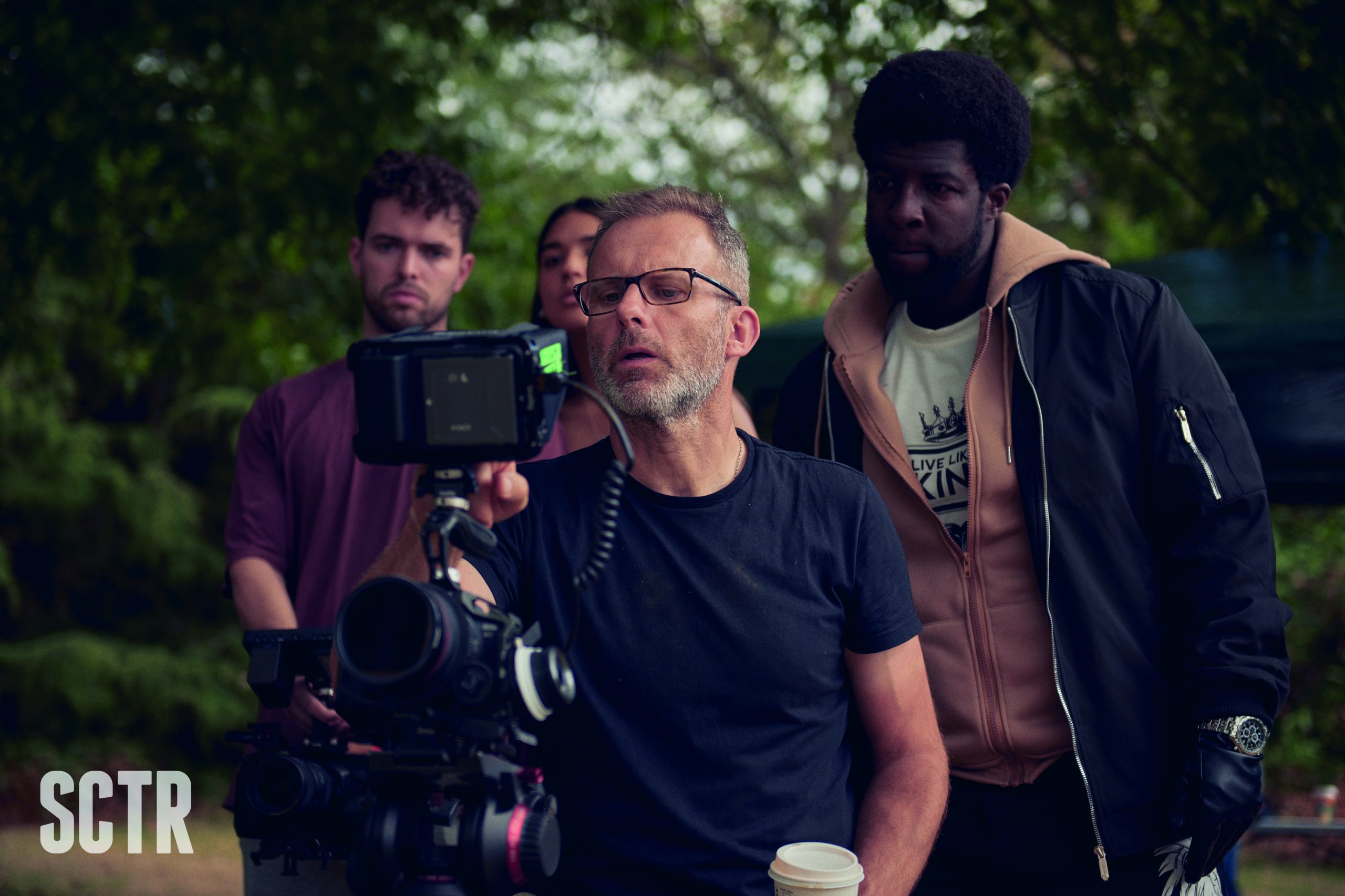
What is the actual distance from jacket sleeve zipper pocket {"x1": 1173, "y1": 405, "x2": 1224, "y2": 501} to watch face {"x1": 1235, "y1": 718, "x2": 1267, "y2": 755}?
43 cm

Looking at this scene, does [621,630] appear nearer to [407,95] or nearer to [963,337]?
[963,337]

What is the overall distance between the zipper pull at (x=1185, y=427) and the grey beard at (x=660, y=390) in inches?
37.3

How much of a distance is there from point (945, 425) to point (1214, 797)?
0.94 metres

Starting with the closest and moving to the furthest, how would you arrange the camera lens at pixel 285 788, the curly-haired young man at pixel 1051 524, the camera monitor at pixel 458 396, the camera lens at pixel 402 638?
the camera lens at pixel 402 638
the camera monitor at pixel 458 396
the camera lens at pixel 285 788
the curly-haired young man at pixel 1051 524

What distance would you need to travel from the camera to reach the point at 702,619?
2260 mm

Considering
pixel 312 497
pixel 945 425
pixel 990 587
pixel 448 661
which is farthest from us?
pixel 312 497

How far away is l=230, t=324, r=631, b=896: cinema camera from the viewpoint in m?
1.62

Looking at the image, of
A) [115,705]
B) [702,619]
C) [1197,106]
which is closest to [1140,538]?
[702,619]

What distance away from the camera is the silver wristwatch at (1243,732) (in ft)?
7.55

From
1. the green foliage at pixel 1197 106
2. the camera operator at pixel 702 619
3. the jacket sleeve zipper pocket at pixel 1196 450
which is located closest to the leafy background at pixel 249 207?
the green foliage at pixel 1197 106

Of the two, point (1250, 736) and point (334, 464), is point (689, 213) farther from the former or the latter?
point (1250, 736)

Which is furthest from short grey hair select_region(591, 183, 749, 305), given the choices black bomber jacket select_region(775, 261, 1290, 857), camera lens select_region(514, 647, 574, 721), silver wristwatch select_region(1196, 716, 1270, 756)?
silver wristwatch select_region(1196, 716, 1270, 756)

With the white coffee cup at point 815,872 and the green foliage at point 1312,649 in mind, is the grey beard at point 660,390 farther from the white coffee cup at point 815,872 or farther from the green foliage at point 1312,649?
the green foliage at point 1312,649

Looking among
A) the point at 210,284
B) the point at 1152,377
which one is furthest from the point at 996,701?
the point at 210,284
